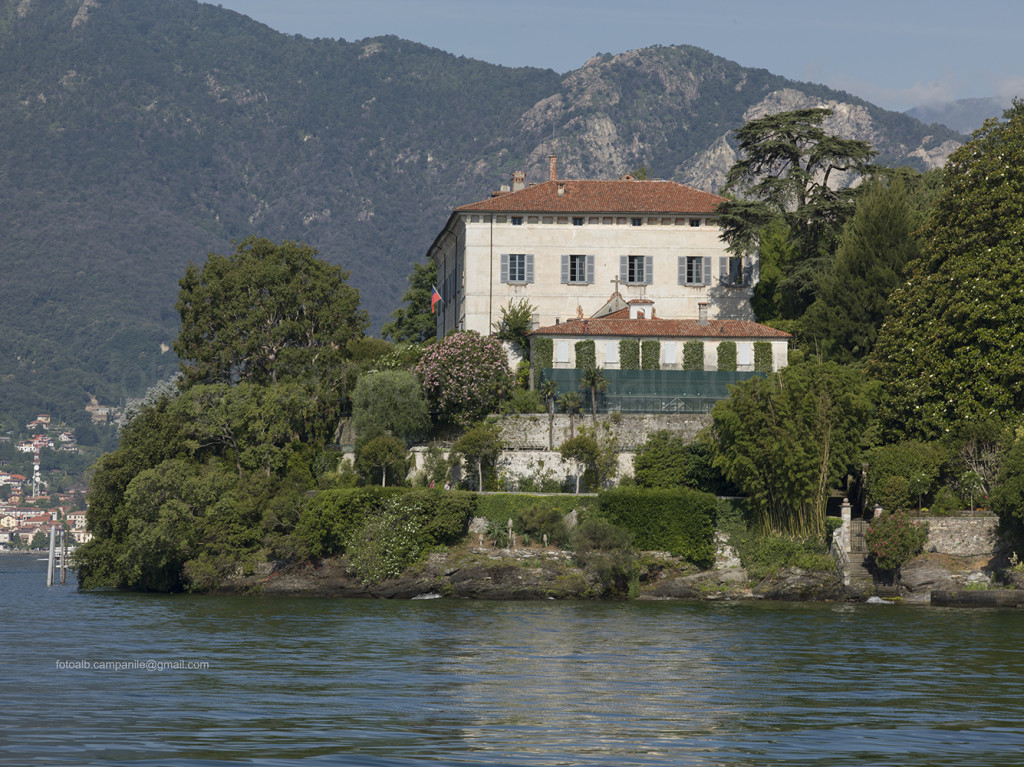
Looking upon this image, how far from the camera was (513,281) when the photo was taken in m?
71.6

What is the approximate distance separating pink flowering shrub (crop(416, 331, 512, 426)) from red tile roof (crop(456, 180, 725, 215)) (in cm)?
1187

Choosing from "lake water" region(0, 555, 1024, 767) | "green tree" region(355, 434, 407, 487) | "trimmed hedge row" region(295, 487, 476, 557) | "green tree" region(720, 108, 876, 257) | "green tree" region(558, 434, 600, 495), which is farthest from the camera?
"green tree" region(720, 108, 876, 257)

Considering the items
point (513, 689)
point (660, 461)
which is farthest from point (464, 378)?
point (513, 689)

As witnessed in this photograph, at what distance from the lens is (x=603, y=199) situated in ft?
241

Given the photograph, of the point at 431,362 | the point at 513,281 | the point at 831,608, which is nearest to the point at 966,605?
the point at 831,608

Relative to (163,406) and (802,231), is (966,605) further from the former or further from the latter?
(163,406)

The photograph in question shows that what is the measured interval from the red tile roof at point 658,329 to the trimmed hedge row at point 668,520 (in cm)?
1066

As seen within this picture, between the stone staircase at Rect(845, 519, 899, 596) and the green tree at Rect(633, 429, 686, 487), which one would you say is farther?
the green tree at Rect(633, 429, 686, 487)

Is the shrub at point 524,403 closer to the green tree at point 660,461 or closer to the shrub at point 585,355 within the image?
the shrub at point 585,355

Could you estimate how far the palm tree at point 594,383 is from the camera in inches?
2388

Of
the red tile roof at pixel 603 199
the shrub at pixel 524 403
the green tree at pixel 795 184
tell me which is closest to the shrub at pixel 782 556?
the shrub at pixel 524 403

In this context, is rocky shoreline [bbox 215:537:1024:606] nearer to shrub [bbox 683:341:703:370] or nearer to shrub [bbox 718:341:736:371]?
shrub [bbox 683:341:703:370]

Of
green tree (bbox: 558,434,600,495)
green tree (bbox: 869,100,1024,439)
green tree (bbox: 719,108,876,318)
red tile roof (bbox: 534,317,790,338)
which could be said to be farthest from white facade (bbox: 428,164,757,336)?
green tree (bbox: 869,100,1024,439)

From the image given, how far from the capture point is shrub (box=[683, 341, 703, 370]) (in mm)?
63344
